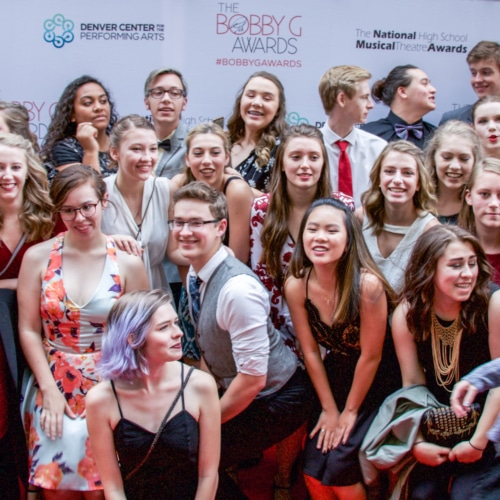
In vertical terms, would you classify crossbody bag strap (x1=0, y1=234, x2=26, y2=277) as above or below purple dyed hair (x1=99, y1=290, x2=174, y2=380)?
above

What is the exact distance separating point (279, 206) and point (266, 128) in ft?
2.46

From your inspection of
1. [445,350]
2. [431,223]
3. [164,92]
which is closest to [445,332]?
[445,350]

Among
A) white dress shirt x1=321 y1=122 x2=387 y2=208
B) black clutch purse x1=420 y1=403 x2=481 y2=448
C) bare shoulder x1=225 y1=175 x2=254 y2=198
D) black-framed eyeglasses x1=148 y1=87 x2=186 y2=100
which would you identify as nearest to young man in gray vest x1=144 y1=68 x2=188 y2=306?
black-framed eyeglasses x1=148 y1=87 x2=186 y2=100

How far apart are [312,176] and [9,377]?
1524mm

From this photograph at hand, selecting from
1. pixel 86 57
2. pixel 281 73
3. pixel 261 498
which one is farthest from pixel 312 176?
pixel 86 57

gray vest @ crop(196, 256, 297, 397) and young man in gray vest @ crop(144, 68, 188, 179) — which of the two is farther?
young man in gray vest @ crop(144, 68, 188, 179)

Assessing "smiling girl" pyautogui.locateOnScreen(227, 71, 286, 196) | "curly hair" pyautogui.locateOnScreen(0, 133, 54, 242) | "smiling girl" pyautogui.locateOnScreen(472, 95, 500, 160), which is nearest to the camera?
"curly hair" pyautogui.locateOnScreen(0, 133, 54, 242)

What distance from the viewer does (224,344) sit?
2680 mm

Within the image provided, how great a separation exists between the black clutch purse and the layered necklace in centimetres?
13

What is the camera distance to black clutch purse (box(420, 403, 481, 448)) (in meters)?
2.53

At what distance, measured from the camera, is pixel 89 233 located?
9.11 feet

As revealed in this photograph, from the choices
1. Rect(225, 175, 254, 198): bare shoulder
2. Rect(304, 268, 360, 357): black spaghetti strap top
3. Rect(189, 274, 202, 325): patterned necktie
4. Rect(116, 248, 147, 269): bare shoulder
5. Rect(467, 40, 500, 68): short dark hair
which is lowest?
Rect(304, 268, 360, 357): black spaghetti strap top

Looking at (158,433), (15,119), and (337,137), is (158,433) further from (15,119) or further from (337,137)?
(337,137)

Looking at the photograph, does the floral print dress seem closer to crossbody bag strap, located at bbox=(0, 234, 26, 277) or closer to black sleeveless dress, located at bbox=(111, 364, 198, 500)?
crossbody bag strap, located at bbox=(0, 234, 26, 277)
